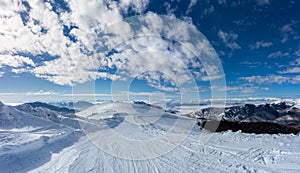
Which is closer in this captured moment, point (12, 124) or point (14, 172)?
point (14, 172)

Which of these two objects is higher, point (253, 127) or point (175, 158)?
point (175, 158)

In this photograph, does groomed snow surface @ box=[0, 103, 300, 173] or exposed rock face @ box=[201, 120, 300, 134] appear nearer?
groomed snow surface @ box=[0, 103, 300, 173]

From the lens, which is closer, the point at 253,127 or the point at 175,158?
the point at 175,158

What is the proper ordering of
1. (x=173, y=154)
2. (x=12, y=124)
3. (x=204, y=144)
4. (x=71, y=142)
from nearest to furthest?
(x=173, y=154) → (x=204, y=144) → (x=71, y=142) → (x=12, y=124)

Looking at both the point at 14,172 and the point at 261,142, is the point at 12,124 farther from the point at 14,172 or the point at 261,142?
the point at 261,142

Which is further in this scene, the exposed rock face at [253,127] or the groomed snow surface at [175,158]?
the exposed rock face at [253,127]

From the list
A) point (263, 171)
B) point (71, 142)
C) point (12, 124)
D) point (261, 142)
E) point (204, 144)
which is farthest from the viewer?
point (12, 124)

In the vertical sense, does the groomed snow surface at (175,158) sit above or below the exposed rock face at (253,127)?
above

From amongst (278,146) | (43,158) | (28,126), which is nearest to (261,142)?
(278,146)

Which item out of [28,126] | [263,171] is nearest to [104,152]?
[263,171]
